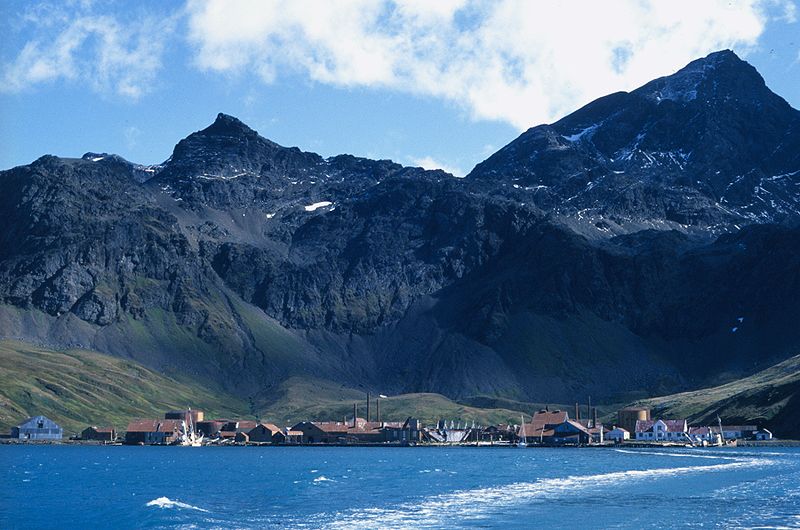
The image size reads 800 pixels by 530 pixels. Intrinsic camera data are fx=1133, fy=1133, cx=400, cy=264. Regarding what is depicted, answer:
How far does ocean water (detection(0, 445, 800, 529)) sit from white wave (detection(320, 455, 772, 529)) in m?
0.11

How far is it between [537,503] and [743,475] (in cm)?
4338

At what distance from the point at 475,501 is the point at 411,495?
30.0 feet

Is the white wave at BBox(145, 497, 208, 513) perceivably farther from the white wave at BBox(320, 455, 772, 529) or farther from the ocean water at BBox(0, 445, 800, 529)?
the white wave at BBox(320, 455, 772, 529)

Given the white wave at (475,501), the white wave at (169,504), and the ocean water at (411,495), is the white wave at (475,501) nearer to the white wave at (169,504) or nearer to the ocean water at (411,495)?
the ocean water at (411,495)

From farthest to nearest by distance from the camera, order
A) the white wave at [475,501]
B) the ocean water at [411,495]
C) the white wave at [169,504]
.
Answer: the white wave at [169,504], the ocean water at [411,495], the white wave at [475,501]

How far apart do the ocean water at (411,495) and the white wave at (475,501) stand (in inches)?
4.3

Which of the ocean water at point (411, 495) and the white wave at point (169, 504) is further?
the white wave at point (169, 504)

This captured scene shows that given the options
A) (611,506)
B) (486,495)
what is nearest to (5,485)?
(486,495)

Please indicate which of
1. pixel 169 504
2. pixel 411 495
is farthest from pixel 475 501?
pixel 169 504

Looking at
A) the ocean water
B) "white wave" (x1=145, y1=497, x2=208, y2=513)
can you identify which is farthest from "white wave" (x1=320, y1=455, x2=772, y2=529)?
"white wave" (x1=145, y1=497, x2=208, y2=513)

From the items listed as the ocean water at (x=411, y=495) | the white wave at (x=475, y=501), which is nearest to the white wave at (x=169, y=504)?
the ocean water at (x=411, y=495)

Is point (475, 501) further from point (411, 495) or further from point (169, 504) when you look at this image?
point (169, 504)

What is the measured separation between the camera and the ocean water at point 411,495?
8588 cm

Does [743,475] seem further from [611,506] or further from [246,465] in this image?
[246,465]
